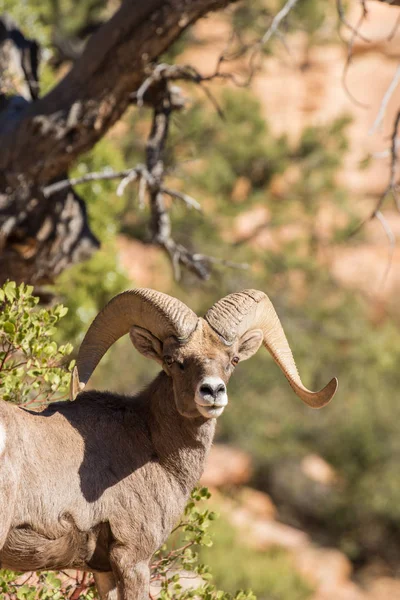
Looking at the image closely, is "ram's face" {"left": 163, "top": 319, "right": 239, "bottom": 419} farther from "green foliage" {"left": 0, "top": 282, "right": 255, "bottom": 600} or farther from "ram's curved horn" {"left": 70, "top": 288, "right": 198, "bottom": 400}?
"green foliage" {"left": 0, "top": 282, "right": 255, "bottom": 600}

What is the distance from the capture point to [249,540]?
23031mm

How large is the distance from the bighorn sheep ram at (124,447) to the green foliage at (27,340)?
21 centimetres

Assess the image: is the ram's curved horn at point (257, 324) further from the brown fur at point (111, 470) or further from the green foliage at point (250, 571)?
the green foliage at point (250, 571)

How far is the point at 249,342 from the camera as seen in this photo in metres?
6.07

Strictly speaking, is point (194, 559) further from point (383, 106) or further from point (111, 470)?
point (383, 106)

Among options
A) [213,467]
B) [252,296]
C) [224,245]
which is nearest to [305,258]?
[224,245]

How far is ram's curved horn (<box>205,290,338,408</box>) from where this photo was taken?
18.8ft

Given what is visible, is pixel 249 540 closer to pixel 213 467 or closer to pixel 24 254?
pixel 213 467

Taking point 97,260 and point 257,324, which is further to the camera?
point 97,260

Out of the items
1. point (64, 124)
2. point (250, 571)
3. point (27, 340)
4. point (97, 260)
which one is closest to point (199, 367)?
point (27, 340)

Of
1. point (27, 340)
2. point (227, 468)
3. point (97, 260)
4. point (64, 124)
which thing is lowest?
point (227, 468)

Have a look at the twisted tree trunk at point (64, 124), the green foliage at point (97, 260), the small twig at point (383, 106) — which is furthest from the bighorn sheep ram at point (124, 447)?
the green foliage at point (97, 260)

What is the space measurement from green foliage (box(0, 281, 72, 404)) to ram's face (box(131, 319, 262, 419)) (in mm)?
532

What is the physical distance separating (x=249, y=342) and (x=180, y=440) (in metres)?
0.80
